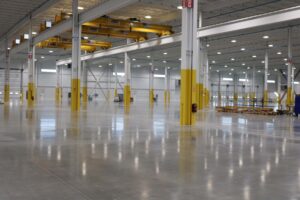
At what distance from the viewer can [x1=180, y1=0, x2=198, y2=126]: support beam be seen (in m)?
13.4

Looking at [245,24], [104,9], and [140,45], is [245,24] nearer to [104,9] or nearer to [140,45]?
[104,9]

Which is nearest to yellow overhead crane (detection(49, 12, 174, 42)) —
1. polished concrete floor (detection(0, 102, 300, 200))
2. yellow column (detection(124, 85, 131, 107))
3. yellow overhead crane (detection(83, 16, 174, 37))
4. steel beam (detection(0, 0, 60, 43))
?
yellow overhead crane (detection(83, 16, 174, 37))

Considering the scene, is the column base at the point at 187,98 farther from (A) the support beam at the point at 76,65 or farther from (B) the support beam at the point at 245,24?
(A) the support beam at the point at 76,65

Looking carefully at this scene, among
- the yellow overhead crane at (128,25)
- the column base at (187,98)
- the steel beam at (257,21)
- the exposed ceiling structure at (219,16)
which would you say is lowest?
the column base at (187,98)

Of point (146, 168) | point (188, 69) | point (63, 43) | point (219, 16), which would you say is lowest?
point (146, 168)

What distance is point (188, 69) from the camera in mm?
13492

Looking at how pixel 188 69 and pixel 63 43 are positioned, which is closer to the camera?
pixel 188 69

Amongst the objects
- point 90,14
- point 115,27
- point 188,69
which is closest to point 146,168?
point 188,69

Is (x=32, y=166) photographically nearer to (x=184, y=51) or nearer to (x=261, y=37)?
(x=184, y=51)

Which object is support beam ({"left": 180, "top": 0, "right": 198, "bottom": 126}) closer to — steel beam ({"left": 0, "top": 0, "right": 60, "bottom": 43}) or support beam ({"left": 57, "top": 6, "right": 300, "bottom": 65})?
support beam ({"left": 57, "top": 6, "right": 300, "bottom": 65})

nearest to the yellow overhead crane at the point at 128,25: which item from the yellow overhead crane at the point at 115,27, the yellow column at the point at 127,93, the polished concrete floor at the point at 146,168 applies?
the yellow overhead crane at the point at 115,27

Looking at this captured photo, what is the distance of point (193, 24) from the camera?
44.6 ft

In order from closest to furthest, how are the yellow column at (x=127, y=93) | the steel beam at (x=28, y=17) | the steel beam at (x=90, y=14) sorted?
1. the steel beam at (x=90, y=14)
2. the steel beam at (x=28, y=17)
3. the yellow column at (x=127, y=93)

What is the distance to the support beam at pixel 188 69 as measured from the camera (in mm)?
13413
